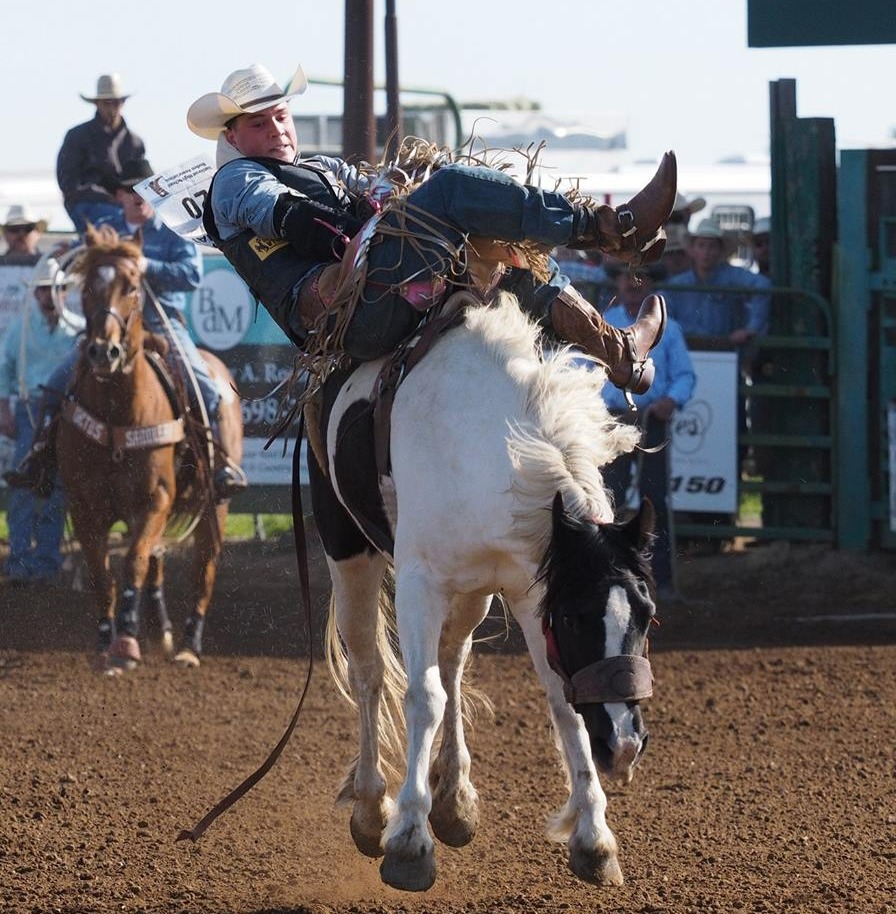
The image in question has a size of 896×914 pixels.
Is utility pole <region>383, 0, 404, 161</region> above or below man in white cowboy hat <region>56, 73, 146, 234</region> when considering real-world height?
above

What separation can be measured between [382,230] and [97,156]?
6.19 metres

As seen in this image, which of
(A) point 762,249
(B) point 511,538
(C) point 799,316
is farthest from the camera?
(A) point 762,249

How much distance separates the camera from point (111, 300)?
26.8ft

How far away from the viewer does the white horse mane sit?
150 inches

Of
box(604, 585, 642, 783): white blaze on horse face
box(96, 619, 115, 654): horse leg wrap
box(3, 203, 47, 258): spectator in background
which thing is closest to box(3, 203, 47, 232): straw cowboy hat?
box(3, 203, 47, 258): spectator in background

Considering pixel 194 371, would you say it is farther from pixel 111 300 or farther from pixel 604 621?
pixel 604 621

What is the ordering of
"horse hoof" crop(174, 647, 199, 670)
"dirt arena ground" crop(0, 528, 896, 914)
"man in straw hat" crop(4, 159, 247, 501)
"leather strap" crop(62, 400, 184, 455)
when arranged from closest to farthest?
"dirt arena ground" crop(0, 528, 896, 914) → "horse hoof" crop(174, 647, 199, 670) → "leather strap" crop(62, 400, 184, 455) → "man in straw hat" crop(4, 159, 247, 501)

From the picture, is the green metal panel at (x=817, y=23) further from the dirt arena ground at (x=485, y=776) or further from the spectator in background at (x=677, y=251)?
the dirt arena ground at (x=485, y=776)

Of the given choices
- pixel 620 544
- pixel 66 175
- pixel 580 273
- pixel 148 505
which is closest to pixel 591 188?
pixel 580 273

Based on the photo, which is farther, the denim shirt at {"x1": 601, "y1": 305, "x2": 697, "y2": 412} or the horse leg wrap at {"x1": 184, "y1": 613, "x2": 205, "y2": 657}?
the denim shirt at {"x1": 601, "y1": 305, "x2": 697, "y2": 412}

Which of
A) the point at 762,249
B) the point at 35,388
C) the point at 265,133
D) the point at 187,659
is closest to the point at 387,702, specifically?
the point at 265,133

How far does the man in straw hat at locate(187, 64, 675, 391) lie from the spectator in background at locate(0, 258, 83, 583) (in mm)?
5488

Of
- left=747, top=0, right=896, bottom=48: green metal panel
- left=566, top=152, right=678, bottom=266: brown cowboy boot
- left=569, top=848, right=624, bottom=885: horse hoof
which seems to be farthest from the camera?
left=747, top=0, right=896, bottom=48: green metal panel

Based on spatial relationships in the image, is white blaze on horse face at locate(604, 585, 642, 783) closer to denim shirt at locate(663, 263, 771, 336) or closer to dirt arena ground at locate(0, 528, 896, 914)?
dirt arena ground at locate(0, 528, 896, 914)
